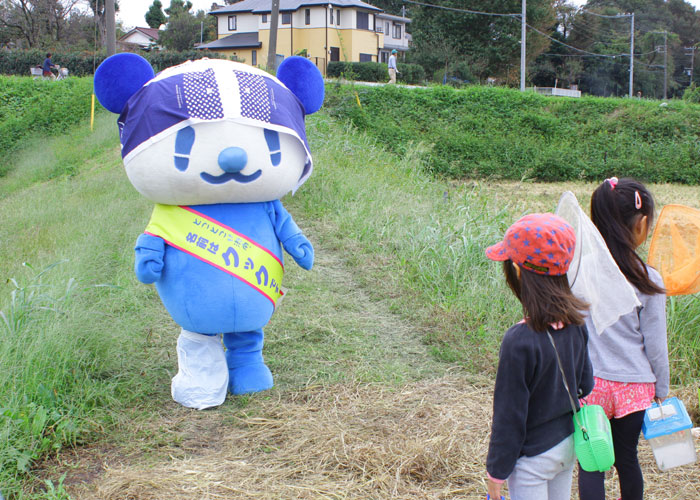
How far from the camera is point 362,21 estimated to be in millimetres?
40562

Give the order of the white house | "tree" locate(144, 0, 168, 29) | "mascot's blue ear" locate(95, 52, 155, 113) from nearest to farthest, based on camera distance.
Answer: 1. "mascot's blue ear" locate(95, 52, 155, 113)
2. the white house
3. "tree" locate(144, 0, 168, 29)

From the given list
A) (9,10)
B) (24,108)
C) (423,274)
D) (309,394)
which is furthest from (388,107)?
(9,10)

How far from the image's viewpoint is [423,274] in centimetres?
566

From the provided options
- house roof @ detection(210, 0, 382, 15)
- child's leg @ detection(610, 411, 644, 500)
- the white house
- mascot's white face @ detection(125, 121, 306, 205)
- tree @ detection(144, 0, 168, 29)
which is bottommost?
child's leg @ detection(610, 411, 644, 500)

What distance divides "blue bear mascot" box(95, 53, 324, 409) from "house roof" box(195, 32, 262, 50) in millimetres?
39672

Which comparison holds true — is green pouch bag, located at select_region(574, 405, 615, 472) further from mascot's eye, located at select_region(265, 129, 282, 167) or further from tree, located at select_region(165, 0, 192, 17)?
tree, located at select_region(165, 0, 192, 17)

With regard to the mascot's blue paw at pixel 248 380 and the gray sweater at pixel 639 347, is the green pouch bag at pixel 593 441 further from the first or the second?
the mascot's blue paw at pixel 248 380

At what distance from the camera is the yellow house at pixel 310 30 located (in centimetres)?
3841

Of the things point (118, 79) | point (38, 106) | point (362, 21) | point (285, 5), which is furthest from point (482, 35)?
point (118, 79)

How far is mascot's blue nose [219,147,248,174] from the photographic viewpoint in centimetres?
318

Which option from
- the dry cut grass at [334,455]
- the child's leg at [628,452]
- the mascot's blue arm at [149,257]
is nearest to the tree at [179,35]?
the mascot's blue arm at [149,257]

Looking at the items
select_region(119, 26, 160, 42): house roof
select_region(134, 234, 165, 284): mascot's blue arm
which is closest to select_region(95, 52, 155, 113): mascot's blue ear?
select_region(134, 234, 165, 284): mascot's blue arm

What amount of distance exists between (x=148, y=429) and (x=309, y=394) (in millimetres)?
925

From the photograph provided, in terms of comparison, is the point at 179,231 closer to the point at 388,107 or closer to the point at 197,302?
the point at 197,302
